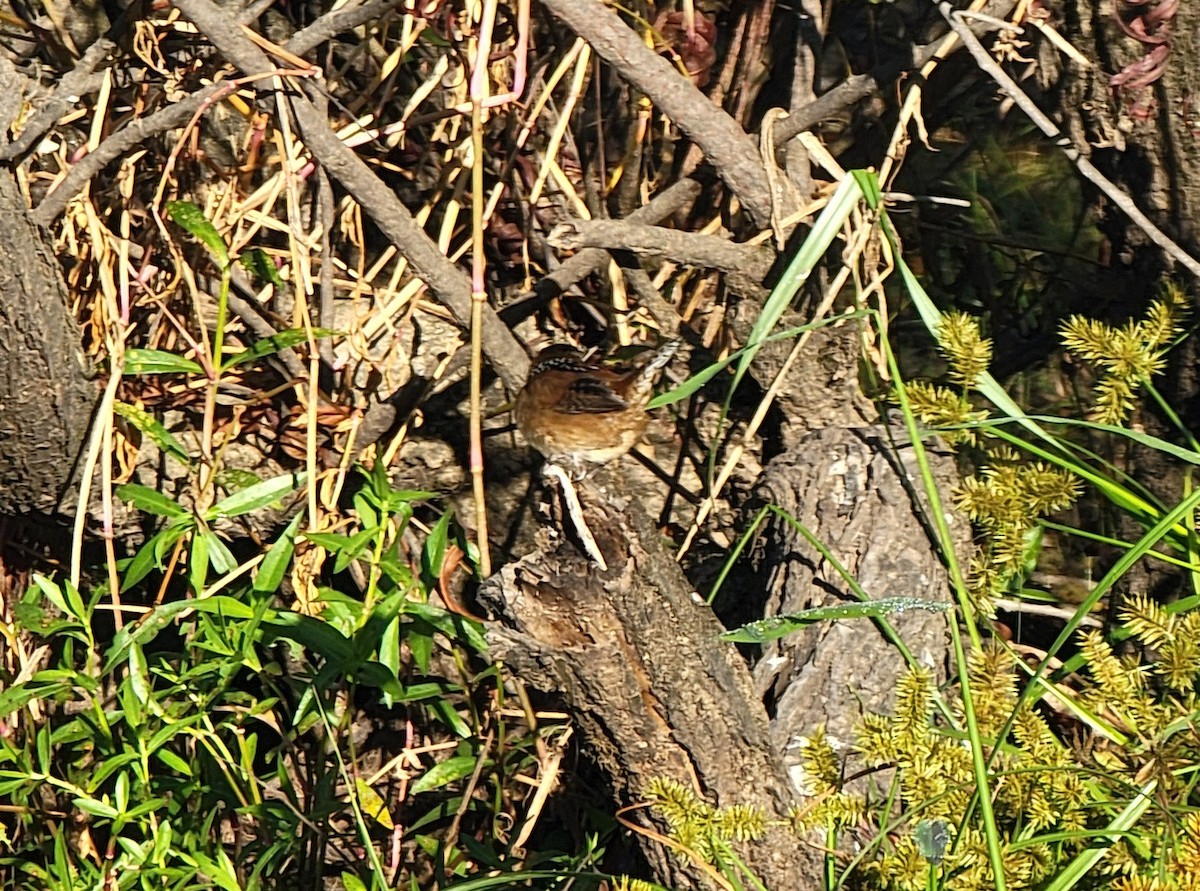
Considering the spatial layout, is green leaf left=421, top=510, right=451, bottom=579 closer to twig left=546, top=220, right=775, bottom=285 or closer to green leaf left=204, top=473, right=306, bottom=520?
green leaf left=204, top=473, right=306, bottom=520

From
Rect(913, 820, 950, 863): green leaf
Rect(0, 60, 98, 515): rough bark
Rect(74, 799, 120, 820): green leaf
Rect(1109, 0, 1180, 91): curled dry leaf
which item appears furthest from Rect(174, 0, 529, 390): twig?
Rect(913, 820, 950, 863): green leaf

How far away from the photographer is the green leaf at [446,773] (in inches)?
97.4

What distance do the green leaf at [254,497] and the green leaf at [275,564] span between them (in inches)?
3.2

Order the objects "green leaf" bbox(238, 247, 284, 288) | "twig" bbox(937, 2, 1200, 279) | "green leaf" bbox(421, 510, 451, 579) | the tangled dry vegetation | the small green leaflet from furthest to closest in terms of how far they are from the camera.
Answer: "green leaf" bbox(238, 247, 284, 288) < the tangled dry vegetation < "green leaf" bbox(421, 510, 451, 579) < "twig" bbox(937, 2, 1200, 279) < the small green leaflet

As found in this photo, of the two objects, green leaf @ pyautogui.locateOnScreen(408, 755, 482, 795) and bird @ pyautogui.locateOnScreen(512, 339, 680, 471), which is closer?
green leaf @ pyautogui.locateOnScreen(408, 755, 482, 795)

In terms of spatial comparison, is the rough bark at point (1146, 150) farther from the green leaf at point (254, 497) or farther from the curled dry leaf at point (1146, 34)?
the green leaf at point (254, 497)

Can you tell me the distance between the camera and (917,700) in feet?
4.90

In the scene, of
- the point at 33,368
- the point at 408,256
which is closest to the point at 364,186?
the point at 408,256

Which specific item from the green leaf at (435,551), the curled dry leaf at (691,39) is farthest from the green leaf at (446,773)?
the curled dry leaf at (691,39)

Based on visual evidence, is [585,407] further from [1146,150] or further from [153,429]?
[1146,150]

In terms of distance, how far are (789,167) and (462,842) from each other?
1.48 metres

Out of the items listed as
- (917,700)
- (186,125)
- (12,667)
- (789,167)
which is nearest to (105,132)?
(186,125)

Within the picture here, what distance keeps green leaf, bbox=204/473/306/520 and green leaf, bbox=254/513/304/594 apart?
8 centimetres

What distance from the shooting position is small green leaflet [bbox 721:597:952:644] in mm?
1679
